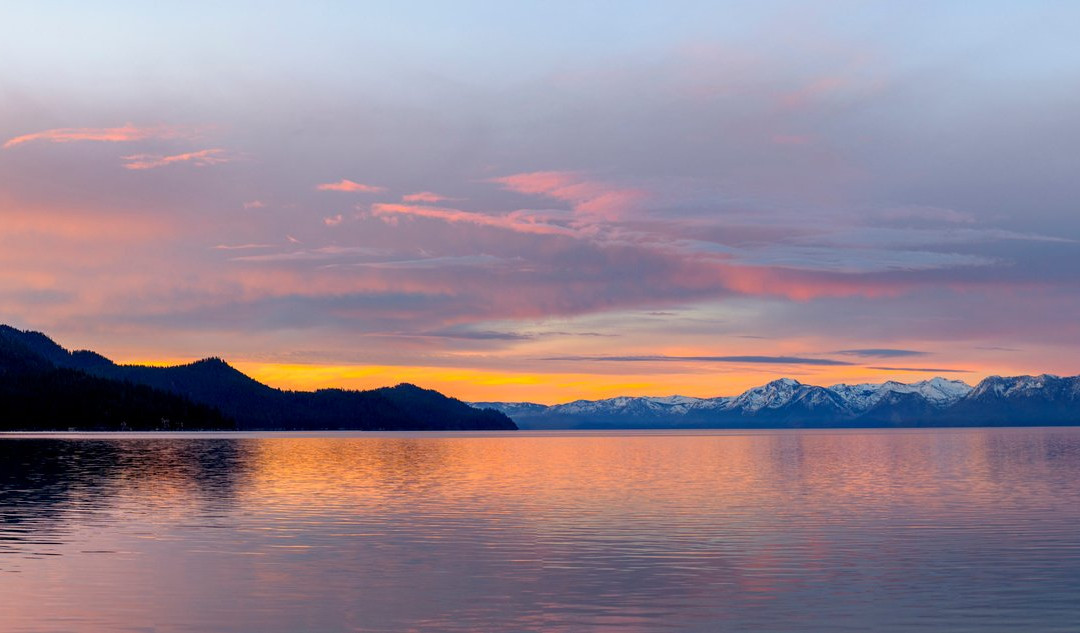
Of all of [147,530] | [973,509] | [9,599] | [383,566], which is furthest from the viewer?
[973,509]

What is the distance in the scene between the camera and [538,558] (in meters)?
44.7

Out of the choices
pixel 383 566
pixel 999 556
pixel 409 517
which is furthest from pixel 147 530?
pixel 999 556

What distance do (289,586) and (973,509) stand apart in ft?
152

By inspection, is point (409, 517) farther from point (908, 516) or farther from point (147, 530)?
point (908, 516)

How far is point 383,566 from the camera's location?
139 feet

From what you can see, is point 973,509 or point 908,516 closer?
point 908,516

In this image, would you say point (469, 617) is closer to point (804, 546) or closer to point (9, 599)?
point (9, 599)

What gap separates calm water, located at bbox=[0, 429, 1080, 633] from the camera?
3244 centimetres

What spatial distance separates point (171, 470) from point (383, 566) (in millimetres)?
79307

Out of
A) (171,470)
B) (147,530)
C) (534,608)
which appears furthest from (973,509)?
(171,470)

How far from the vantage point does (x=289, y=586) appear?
37531 millimetres

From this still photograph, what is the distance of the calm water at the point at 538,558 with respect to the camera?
32.4 meters

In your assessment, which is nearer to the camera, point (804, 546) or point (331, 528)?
point (804, 546)

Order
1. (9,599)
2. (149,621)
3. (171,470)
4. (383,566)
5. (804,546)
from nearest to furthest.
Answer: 1. (149,621)
2. (9,599)
3. (383,566)
4. (804,546)
5. (171,470)
